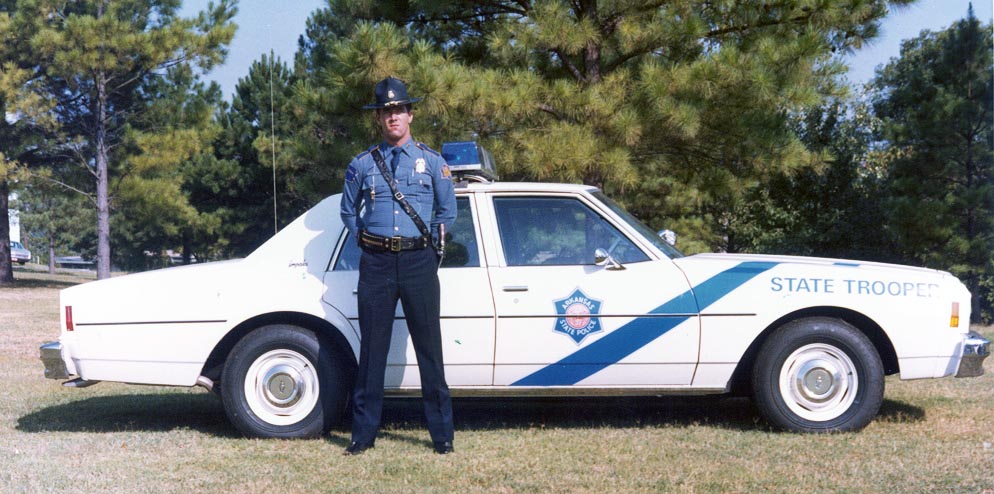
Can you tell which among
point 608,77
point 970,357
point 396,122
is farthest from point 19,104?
point 970,357

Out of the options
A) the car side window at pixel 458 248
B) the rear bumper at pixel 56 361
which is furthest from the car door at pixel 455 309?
the rear bumper at pixel 56 361

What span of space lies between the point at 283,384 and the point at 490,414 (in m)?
1.51

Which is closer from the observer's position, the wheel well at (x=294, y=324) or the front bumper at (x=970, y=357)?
the front bumper at (x=970, y=357)

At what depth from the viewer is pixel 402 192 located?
5367 millimetres

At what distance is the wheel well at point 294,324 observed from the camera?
578 centimetres

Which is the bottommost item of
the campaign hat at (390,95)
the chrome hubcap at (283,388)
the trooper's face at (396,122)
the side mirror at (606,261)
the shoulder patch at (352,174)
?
the chrome hubcap at (283,388)

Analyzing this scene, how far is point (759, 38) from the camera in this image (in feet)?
41.8

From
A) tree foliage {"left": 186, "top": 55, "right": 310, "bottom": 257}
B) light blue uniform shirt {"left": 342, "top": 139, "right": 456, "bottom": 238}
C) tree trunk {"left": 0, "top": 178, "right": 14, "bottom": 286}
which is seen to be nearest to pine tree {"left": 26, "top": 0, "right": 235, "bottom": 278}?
tree trunk {"left": 0, "top": 178, "right": 14, "bottom": 286}

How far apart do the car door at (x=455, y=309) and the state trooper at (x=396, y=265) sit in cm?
22

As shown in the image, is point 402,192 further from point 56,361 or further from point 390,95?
point 56,361

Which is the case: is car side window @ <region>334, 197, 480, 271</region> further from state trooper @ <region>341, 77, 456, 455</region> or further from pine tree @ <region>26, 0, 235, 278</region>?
pine tree @ <region>26, 0, 235, 278</region>

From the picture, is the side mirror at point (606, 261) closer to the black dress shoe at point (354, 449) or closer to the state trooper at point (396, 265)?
the state trooper at point (396, 265)

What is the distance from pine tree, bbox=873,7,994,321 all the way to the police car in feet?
61.2

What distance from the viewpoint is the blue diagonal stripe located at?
5.58 metres
